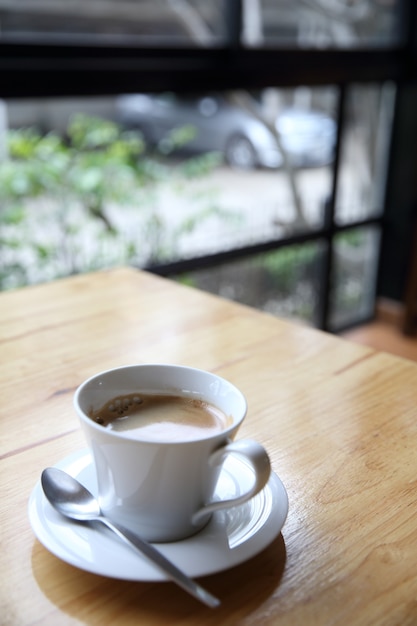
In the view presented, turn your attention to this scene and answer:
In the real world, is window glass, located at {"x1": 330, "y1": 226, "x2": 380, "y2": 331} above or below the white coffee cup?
below

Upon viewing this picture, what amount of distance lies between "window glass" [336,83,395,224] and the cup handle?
232 centimetres

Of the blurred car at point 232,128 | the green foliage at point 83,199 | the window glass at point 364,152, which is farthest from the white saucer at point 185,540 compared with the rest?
the window glass at point 364,152

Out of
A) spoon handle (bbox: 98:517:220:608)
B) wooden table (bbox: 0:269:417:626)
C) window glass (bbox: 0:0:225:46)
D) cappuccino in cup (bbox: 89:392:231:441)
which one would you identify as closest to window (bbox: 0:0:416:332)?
window glass (bbox: 0:0:225:46)

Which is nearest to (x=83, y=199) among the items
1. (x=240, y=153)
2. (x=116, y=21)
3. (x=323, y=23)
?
(x=116, y=21)

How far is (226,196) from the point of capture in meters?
2.36

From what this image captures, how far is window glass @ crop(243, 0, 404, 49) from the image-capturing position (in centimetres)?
215

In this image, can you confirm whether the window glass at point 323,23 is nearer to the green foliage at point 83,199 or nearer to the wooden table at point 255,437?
A: the green foliage at point 83,199

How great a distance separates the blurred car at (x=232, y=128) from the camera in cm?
201

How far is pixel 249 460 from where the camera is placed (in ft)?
1.56

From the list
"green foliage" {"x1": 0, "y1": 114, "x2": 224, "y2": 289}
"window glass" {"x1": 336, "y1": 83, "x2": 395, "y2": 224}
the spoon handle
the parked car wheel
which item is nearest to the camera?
the spoon handle

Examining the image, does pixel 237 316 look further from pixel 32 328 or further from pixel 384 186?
pixel 384 186

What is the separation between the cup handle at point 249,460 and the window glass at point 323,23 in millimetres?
1878

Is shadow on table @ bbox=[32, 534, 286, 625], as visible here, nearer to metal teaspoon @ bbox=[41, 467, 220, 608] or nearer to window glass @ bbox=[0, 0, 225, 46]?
metal teaspoon @ bbox=[41, 467, 220, 608]

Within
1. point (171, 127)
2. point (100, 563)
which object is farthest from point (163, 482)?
point (171, 127)
